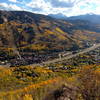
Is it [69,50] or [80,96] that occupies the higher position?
[80,96]

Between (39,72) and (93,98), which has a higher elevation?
(93,98)

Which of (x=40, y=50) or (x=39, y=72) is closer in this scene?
(x=39, y=72)

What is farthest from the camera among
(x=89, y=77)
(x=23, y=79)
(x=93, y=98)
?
(x=23, y=79)

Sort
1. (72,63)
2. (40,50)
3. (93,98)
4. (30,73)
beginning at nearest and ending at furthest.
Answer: (93,98) → (30,73) → (72,63) → (40,50)

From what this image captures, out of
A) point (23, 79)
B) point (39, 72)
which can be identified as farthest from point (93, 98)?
point (39, 72)

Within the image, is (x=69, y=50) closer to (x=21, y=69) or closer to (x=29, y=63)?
(x=29, y=63)

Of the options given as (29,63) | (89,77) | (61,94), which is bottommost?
(29,63)

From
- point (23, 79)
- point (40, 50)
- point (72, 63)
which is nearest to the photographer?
point (23, 79)

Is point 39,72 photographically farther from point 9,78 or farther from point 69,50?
point 69,50

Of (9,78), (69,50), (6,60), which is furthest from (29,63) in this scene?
(69,50)
